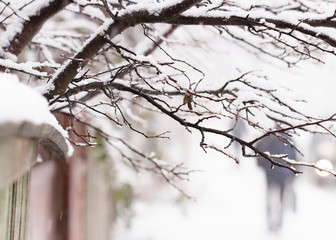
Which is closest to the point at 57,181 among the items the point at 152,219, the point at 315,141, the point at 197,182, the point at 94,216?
the point at 94,216

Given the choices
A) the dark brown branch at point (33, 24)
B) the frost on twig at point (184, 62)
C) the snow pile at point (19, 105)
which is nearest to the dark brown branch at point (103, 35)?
the frost on twig at point (184, 62)

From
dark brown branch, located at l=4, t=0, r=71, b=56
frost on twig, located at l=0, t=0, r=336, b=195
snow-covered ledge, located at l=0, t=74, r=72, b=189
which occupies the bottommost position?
snow-covered ledge, located at l=0, t=74, r=72, b=189

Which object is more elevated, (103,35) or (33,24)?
(33,24)

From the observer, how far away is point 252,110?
120 inches

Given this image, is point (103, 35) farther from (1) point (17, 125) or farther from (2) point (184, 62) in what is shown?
(1) point (17, 125)

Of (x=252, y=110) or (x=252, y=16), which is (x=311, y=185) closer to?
(x=252, y=110)

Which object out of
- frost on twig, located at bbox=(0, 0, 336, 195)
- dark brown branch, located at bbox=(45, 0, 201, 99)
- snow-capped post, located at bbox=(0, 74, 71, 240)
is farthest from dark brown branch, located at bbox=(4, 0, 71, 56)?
snow-capped post, located at bbox=(0, 74, 71, 240)

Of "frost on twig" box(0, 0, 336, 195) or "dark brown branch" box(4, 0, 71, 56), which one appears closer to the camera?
"frost on twig" box(0, 0, 336, 195)

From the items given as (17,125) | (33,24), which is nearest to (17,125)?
(17,125)

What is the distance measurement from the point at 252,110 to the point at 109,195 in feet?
24.4

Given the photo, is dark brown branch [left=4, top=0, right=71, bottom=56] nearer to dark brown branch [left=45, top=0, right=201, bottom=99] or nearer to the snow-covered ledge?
dark brown branch [left=45, top=0, right=201, bottom=99]

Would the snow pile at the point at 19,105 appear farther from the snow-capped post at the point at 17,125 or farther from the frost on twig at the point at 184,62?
the frost on twig at the point at 184,62

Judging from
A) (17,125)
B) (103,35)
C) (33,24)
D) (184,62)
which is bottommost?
(17,125)

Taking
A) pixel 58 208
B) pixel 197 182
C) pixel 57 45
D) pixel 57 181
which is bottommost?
pixel 58 208
